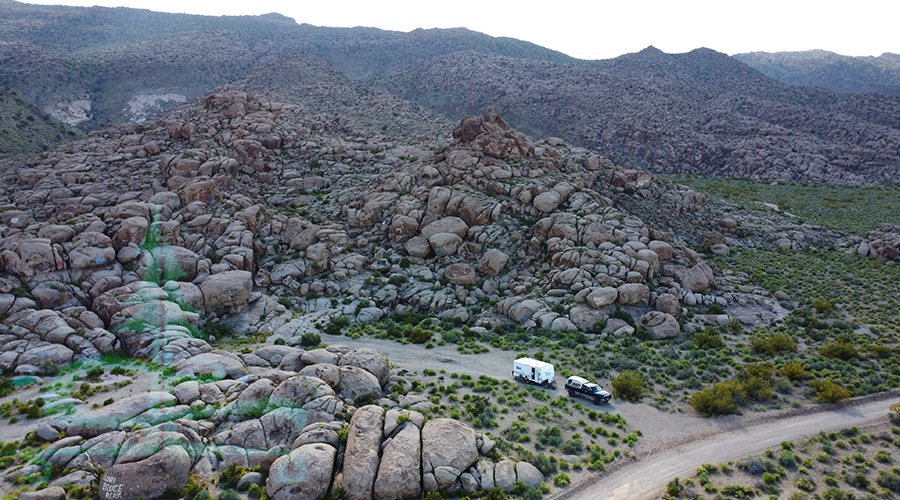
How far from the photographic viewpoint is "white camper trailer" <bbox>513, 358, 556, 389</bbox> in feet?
102

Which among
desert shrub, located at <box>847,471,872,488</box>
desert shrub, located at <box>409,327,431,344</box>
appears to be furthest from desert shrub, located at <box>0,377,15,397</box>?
desert shrub, located at <box>847,471,872,488</box>

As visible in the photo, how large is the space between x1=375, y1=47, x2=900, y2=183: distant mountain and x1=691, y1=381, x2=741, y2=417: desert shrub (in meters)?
88.1

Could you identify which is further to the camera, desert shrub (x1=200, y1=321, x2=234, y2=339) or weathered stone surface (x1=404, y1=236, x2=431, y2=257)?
weathered stone surface (x1=404, y1=236, x2=431, y2=257)

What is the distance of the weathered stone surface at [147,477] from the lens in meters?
19.3

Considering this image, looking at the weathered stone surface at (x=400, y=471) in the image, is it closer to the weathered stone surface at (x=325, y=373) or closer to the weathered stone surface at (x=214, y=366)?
the weathered stone surface at (x=325, y=373)

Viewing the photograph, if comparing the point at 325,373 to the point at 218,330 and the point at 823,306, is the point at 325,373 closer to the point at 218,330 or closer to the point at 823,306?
the point at 218,330

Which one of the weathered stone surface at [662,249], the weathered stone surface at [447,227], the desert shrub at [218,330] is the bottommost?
the desert shrub at [218,330]

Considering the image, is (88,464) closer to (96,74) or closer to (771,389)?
(771,389)

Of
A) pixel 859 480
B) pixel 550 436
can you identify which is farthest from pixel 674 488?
pixel 859 480

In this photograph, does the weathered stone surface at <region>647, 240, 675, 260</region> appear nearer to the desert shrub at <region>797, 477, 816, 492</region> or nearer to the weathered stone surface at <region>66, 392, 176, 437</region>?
the desert shrub at <region>797, 477, 816, 492</region>

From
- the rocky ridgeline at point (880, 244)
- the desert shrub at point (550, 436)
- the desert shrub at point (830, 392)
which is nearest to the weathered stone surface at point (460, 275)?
the desert shrub at point (550, 436)

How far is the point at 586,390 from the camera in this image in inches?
1176

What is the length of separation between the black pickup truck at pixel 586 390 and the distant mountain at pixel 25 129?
89801mm

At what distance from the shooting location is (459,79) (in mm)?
140625
